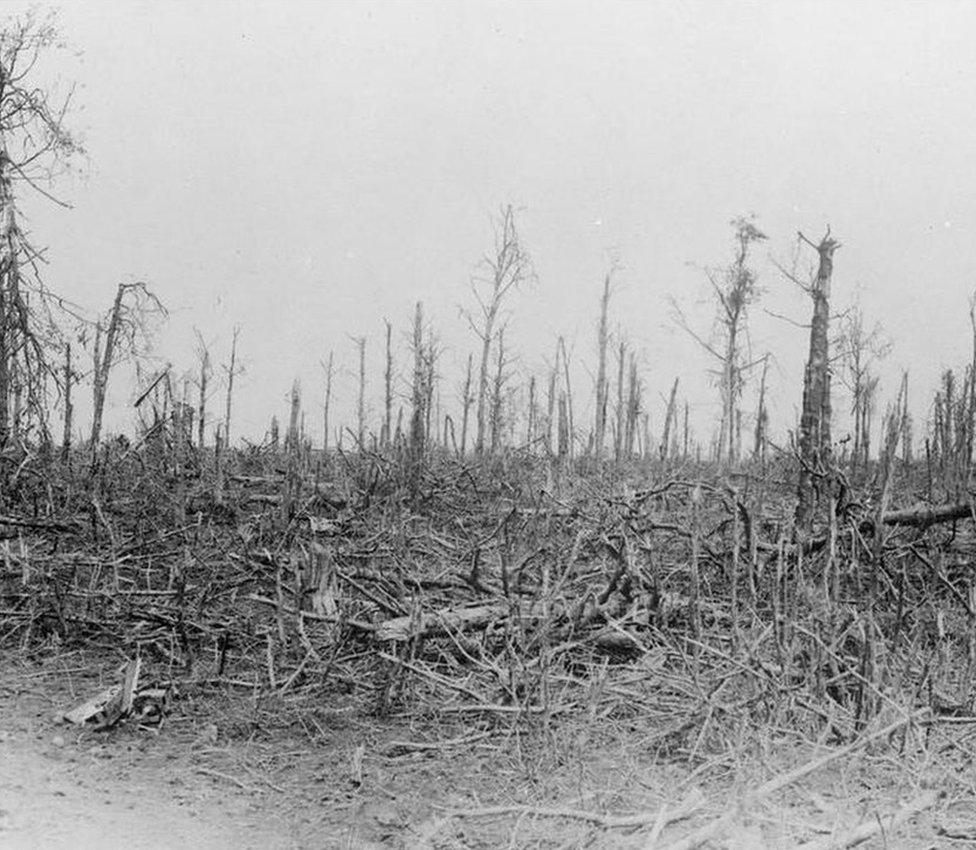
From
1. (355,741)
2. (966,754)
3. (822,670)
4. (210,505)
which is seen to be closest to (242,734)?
(355,741)

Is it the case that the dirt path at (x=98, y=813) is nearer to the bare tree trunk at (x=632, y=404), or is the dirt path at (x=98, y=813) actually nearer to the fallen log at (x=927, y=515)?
the fallen log at (x=927, y=515)

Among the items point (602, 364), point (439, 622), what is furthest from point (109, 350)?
point (602, 364)

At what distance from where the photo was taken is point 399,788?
427cm

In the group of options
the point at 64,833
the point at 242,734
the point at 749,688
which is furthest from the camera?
the point at 242,734

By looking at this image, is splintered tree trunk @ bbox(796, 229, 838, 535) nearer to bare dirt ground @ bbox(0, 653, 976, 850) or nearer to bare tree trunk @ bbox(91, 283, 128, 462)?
bare dirt ground @ bbox(0, 653, 976, 850)

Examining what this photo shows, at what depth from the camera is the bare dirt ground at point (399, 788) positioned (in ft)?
12.1

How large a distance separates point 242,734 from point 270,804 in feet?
2.92

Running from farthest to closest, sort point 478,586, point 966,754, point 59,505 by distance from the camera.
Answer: point 59,505
point 478,586
point 966,754

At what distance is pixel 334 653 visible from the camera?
567cm

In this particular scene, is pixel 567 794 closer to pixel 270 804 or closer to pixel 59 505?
pixel 270 804

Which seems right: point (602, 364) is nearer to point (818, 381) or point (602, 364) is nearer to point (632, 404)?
point (632, 404)

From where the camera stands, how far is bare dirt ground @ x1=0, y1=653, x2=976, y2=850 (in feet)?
12.1

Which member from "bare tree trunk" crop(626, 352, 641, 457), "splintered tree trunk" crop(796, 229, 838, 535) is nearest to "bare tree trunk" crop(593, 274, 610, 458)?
"bare tree trunk" crop(626, 352, 641, 457)

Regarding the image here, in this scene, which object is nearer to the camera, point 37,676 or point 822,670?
point 822,670
